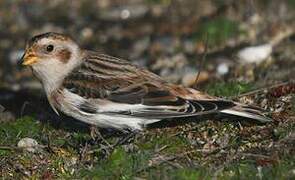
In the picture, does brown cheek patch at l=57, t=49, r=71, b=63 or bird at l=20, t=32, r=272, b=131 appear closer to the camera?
bird at l=20, t=32, r=272, b=131

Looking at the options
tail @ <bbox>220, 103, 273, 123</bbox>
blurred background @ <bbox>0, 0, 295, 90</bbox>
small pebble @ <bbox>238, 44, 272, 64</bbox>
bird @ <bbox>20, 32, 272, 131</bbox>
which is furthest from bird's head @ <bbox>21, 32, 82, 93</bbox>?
small pebble @ <bbox>238, 44, 272, 64</bbox>

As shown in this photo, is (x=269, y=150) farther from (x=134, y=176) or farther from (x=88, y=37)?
(x=88, y=37)

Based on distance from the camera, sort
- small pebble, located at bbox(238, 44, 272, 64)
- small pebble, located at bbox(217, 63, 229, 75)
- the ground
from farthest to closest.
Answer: small pebble, located at bbox(238, 44, 272, 64)
small pebble, located at bbox(217, 63, 229, 75)
the ground

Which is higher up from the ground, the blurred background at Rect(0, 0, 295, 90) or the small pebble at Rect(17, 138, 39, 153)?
the blurred background at Rect(0, 0, 295, 90)

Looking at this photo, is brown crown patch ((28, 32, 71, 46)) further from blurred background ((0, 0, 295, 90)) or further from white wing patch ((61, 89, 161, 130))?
blurred background ((0, 0, 295, 90))

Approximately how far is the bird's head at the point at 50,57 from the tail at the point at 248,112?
1.51 meters

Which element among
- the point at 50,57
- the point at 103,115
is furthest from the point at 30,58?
the point at 103,115

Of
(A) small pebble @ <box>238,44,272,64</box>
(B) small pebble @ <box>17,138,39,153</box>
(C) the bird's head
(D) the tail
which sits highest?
(A) small pebble @ <box>238,44,272,64</box>

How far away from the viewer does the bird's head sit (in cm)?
773

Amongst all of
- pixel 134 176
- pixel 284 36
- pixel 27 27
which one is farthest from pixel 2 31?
pixel 134 176

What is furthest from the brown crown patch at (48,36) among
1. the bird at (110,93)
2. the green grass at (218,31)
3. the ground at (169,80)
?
the green grass at (218,31)

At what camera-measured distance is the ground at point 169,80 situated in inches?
268

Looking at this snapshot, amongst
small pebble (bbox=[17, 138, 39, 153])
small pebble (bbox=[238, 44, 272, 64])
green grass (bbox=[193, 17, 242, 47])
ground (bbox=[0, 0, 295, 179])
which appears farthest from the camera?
green grass (bbox=[193, 17, 242, 47])

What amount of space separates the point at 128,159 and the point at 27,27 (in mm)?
6727
